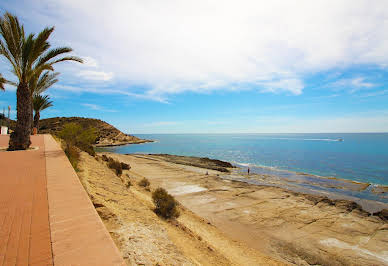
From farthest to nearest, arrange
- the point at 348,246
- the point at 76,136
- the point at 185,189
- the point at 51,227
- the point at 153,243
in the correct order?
1. the point at 185,189
2. the point at 76,136
3. the point at 348,246
4. the point at 153,243
5. the point at 51,227

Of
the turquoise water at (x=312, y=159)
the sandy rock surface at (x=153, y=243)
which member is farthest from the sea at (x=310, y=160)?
the sandy rock surface at (x=153, y=243)

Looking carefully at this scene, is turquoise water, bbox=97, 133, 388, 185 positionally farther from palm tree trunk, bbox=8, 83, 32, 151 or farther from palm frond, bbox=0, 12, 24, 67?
palm frond, bbox=0, 12, 24, 67

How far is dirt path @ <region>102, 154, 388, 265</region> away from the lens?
9.84 m

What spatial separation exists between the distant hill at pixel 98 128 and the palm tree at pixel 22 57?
255ft

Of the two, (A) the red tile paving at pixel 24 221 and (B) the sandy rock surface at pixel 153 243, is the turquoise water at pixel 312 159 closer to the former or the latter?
(B) the sandy rock surface at pixel 153 243

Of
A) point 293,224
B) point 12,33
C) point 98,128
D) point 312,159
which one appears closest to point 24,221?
point 12,33

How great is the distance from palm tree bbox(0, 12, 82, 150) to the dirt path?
1239 cm

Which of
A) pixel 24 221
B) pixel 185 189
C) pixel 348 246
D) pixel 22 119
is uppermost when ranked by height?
pixel 22 119

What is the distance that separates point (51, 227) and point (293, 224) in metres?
14.2

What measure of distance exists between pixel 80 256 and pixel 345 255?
41.2 ft

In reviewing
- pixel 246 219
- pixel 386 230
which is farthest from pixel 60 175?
pixel 386 230

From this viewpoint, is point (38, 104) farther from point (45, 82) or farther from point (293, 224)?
point (293, 224)

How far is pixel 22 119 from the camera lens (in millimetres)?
13031

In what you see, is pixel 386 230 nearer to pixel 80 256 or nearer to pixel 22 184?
pixel 80 256
